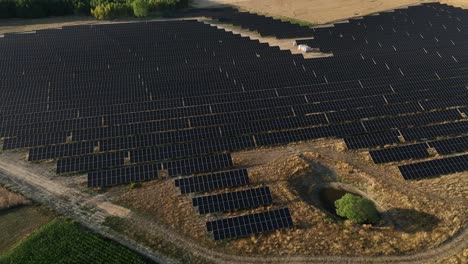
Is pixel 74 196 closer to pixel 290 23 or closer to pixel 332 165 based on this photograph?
pixel 332 165

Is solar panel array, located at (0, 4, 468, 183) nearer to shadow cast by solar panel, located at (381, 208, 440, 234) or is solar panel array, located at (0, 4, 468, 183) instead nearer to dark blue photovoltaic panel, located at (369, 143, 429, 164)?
dark blue photovoltaic panel, located at (369, 143, 429, 164)

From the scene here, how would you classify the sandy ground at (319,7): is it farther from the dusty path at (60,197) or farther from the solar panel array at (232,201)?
the dusty path at (60,197)

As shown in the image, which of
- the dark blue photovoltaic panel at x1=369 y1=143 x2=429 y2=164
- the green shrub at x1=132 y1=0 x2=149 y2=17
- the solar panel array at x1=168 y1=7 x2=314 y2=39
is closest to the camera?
the dark blue photovoltaic panel at x1=369 y1=143 x2=429 y2=164

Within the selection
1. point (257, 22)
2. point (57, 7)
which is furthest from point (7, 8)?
point (257, 22)

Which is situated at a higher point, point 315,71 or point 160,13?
point 160,13

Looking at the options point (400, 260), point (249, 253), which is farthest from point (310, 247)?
point (400, 260)

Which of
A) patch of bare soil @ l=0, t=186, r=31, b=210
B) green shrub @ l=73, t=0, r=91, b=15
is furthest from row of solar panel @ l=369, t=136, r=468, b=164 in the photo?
green shrub @ l=73, t=0, r=91, b=15
